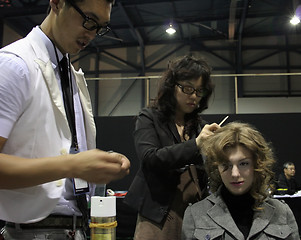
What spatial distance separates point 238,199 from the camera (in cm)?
147

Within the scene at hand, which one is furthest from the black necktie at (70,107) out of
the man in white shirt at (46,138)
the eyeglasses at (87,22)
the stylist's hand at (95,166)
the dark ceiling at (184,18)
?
the dark ceiling at (184,18)

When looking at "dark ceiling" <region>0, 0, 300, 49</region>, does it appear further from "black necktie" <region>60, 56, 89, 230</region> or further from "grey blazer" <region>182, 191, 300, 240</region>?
"black necktie" <region>60, 56, 89, 230</region>

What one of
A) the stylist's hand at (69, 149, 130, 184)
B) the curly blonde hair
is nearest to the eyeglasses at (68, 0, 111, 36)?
the stylist's hand at (69, 149, 130, 184)

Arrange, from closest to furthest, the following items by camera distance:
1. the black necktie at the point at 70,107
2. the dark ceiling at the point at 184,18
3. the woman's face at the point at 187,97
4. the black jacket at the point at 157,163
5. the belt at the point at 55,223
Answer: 1. the belt at the point at 55,223
2. the black necktie at the point at 70,107
3. the black jacket at the point at 157,163
4. the woman's face at the point at 187,97
5. the dark ceiling at the point at 184,18

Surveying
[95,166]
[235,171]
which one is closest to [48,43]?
[95,166]

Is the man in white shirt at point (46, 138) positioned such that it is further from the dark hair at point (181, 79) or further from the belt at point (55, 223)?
the dark hair at point (181, 79)

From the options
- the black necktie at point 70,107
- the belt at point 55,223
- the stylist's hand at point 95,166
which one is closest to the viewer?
the stylist's hand at point 95,166

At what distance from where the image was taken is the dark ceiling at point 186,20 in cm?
881

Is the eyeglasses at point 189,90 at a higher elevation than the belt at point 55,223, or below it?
higher

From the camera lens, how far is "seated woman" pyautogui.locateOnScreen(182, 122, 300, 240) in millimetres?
1399

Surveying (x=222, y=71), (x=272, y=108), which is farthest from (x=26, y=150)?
(x=222, y=71)

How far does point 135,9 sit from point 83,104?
8.85m

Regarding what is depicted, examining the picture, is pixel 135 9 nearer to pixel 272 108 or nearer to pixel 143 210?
pixel 272 108

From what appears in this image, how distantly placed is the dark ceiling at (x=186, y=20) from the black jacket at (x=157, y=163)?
748 cm
